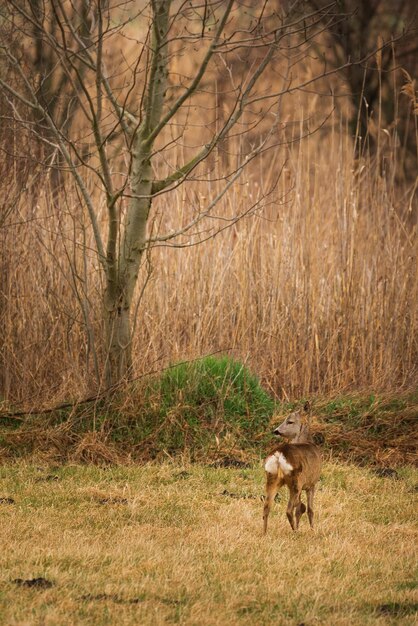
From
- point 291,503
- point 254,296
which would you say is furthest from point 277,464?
point 254,296

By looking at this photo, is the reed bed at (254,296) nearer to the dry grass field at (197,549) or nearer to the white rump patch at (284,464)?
the dry grass field at (197,549)

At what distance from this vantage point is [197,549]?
4832 mm

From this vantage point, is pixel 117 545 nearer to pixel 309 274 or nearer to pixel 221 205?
pixel 309 274

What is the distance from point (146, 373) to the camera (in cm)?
748

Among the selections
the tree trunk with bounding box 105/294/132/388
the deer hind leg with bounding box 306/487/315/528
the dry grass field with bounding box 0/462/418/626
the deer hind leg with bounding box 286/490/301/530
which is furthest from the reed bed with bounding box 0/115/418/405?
the deer hind leg with bounding box 286/490/301/530

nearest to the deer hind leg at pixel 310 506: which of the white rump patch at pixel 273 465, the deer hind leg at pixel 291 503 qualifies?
the deer hind leg at pixel 291 503

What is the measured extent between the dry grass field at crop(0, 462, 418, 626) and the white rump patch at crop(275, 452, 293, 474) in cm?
36

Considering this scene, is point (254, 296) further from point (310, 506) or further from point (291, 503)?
point (291, 503)

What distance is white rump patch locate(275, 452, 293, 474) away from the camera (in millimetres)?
4758

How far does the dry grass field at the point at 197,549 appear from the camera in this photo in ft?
12.8

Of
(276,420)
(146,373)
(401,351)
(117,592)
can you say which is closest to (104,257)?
(146,373)

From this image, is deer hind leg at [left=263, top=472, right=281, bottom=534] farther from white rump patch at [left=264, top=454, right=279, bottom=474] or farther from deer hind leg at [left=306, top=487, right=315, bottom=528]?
deer hind leg at [left=306, top=487, right=315, bottom=528]

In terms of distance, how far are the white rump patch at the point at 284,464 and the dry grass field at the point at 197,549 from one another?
36 centimetres

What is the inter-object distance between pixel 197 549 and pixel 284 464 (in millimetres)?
570
